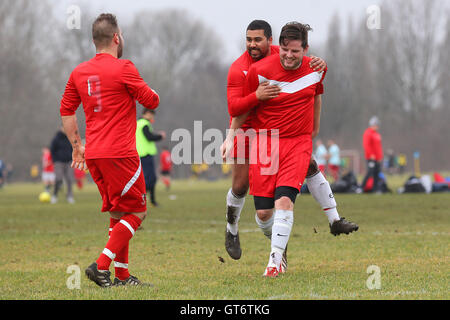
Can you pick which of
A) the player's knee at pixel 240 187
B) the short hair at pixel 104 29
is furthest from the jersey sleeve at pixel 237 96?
the short hair at pixel 104 29

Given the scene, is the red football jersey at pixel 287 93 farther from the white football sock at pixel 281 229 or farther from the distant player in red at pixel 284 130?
the white football sock at pixel 281 229

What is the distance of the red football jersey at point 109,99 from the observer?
5.52 metres

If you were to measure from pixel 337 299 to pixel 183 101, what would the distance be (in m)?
59.6

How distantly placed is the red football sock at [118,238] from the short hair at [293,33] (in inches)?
78.8

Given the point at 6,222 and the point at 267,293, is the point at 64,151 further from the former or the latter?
the point at 267,293

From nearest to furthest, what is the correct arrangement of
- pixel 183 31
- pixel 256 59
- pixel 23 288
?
pixel 23 288, pixel 256 59, pixel 183 31

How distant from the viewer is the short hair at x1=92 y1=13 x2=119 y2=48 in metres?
5.61

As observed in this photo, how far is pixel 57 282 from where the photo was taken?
6.05 metres

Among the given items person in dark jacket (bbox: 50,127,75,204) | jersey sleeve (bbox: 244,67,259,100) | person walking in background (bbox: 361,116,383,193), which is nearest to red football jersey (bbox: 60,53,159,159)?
jersey sleeve (bbox: 244,67,259,100)

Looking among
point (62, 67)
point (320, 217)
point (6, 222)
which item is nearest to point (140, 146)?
point (6, 222)

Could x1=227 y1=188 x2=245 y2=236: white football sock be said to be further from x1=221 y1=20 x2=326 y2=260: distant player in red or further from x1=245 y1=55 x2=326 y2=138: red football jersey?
x1=245 y1=55 x2=326 y2=138: red football jersey

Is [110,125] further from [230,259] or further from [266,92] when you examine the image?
[230,259]

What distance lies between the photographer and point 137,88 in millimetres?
5492

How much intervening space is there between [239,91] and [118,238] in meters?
1.72
